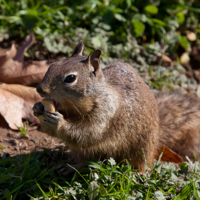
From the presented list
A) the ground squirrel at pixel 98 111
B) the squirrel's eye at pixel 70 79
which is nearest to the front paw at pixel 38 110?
the ground squirrel at pixel 98 111

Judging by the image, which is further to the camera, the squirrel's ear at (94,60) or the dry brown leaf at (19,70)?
the dry brown leaf at (19,70)

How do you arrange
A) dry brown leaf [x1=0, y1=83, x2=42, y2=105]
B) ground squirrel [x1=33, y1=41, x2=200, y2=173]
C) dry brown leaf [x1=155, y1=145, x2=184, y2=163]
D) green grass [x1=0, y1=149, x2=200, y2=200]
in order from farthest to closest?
dry brown leaf [x1=0, y1=83, x2=42, y2=105], dry brown leaf [x1=155, y1=145, x2=184, y2=163], ground squirrel [x1=33, y1=41, x2=200, y2=173], green grass [x1=0, y1=149, x2=200, y2=200]

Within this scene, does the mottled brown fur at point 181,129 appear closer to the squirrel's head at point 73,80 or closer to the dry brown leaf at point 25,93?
the squirrel's head at point 73,80

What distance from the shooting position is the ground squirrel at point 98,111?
118 inches

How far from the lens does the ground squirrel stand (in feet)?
9.82

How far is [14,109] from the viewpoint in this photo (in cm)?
413

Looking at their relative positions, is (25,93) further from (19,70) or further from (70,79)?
(70,79)

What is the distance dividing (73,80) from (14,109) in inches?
59.5

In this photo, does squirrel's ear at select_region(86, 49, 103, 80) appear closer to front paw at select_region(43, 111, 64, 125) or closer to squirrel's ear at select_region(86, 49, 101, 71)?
squirrel's ear at select_region(86, 49, 101, 71)

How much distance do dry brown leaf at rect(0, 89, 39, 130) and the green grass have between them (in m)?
0.81

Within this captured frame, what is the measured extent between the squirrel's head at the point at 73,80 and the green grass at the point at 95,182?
763 millimetres

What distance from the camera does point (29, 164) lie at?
3.36 meters

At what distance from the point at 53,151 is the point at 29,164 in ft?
1.38

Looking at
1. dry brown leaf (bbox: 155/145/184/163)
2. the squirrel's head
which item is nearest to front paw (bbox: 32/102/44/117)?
the squirrel's head
